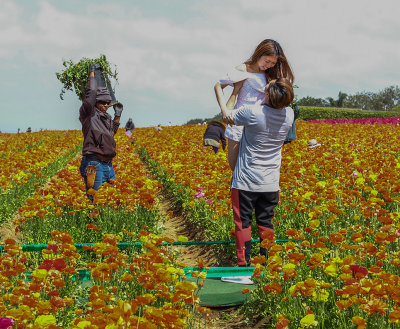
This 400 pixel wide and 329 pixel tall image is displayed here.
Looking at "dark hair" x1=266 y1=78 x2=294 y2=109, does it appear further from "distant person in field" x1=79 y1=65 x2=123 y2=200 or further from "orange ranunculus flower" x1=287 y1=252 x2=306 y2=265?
"distant person in field" x1=79 y1=65 x2=123 y2=200

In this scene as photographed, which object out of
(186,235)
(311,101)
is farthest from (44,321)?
(311,101)

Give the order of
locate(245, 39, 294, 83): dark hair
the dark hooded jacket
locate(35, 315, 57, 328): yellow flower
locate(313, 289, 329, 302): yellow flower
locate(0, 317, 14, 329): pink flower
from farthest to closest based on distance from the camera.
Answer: the dark hooded jacket, locate(245, 39, 294, 83): dark hair, locate(313, 289, 329, 302): yellow flower, locate(35, 315, 57, 328): yellow flower, locate(0, 317, 14, 329): pink flower

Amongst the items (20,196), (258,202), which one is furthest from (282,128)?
(20,196)

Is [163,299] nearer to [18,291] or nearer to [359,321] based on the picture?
[18,291]

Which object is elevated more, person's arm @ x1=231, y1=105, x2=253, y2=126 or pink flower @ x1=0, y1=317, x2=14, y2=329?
person's arm @ x1=231, y1=105, x2=253, y2=126

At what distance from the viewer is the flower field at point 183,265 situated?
2305mm

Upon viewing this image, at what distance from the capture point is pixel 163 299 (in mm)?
2934

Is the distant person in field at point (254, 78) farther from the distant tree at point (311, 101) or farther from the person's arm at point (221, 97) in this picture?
the distant tree at point (311, 101)

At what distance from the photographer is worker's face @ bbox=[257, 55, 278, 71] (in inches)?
157

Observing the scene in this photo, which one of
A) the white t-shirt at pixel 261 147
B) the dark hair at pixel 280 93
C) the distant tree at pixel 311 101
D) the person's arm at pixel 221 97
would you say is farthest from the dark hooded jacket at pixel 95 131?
the distant tree at pixel 311 101

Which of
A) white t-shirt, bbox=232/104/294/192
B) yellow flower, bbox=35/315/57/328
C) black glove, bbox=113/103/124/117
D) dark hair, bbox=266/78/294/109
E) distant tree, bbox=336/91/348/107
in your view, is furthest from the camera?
distant tree, bbox=336/91/348/107

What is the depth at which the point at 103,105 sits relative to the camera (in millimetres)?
5238

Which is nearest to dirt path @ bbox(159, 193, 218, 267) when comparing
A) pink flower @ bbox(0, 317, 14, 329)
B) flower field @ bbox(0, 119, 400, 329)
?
flower field @ bbox(0, 119, 400, 329)

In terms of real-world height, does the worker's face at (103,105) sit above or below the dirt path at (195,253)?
above
